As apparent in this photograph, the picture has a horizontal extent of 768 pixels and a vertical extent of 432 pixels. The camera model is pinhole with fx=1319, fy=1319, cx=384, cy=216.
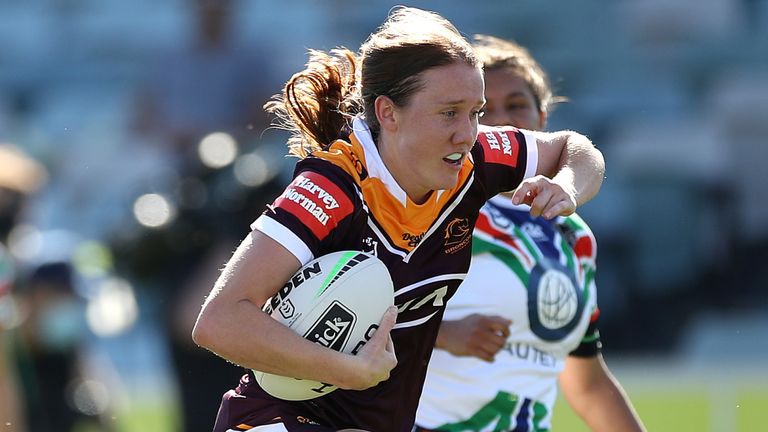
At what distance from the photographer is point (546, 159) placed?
392 centimetres

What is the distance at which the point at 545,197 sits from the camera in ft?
11.2

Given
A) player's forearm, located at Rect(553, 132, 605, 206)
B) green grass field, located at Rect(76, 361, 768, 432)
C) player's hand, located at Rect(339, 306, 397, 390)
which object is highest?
player's forearm, located at Rect(553, 132, 605, 206)

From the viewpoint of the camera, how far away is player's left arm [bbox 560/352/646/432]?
15.3 ft

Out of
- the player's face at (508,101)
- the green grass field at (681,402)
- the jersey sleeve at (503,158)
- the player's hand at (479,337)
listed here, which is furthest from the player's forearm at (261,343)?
the green grass field at (681,402)

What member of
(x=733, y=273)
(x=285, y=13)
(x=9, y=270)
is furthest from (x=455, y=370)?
(x=285, y=13)

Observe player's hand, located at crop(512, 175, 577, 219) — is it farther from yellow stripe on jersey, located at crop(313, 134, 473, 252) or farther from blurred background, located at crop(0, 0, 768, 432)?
blurred background, located at crop(0, 0, 768, 432)

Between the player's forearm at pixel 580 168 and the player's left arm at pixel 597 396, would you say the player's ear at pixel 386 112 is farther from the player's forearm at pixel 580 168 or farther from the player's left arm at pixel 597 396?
the player's left arm at pixel 597 396

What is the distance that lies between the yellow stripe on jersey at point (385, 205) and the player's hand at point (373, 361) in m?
0.30

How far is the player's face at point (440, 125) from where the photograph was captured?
3443mm

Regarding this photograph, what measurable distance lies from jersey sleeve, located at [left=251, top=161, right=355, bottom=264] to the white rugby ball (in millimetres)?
57

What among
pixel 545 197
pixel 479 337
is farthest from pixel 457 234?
pixel 479 337

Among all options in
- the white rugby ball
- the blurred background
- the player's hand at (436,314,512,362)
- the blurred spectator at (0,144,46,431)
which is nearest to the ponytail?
the white rugby ball

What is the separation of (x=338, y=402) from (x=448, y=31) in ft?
3.43

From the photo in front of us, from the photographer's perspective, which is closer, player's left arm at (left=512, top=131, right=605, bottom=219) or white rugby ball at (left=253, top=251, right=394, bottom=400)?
white rugby ball at (left=253, top=251, right=394, bottom=400)
